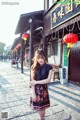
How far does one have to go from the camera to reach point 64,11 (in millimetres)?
6359

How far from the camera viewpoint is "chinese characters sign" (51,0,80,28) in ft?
18.1

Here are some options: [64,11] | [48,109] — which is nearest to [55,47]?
[64,11]

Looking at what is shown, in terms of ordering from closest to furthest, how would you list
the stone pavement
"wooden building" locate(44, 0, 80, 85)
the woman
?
1. the woman
2. the stone pavement
3. "wooden building" locate(44, 0, 80, 85)

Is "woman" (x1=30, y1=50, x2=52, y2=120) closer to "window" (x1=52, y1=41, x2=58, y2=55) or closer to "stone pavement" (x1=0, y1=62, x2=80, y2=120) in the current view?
"stone pavement" (x1=0, y1=62, x2=80, y2=120)

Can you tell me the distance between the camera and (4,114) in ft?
16.0

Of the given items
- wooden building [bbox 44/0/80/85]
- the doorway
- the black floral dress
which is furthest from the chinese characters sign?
the black floral dress

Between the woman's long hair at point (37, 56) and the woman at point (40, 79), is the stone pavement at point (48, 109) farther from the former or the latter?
the woman's long hair at point (37, 56)

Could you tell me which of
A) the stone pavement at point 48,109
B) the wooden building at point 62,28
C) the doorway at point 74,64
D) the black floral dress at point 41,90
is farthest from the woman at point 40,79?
the doorway at point 74,64

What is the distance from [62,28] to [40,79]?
386 centimetres

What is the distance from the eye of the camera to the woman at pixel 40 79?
3490mm

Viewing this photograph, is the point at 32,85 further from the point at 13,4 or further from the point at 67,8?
the point at 13,4

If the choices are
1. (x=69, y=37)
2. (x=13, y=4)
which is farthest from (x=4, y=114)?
(x=13, y=4)

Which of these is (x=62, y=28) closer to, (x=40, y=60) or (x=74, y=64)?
(x=74, y=64)

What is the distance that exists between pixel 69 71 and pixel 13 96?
409 centimetres
